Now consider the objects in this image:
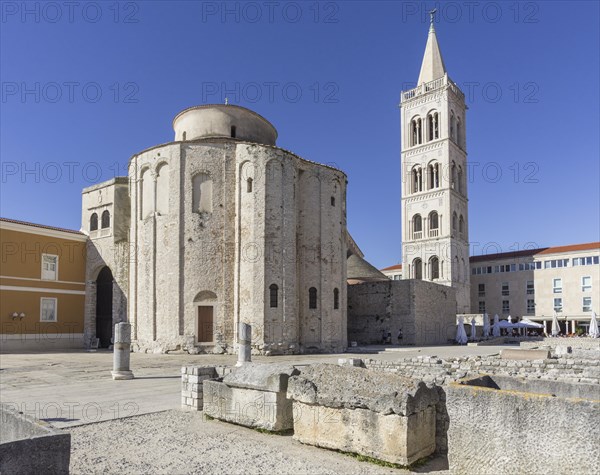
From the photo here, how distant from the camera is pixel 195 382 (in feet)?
31.3

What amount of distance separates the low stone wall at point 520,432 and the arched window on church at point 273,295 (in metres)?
19.5

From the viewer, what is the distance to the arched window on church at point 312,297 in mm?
27031

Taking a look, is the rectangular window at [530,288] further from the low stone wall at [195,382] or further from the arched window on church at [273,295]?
the low stone wall at [195,382]

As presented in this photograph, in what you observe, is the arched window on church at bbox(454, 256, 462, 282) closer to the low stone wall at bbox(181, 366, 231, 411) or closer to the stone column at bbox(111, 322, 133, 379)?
the stone column at bbox(111, 322, 133, 379)

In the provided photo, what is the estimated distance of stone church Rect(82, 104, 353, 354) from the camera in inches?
982

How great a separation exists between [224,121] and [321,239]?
29.2 feet

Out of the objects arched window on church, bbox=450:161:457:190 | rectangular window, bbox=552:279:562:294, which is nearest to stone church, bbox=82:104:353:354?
arched window on church, bbox=450:161:457:190

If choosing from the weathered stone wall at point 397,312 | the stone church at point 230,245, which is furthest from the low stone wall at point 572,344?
the stone church at point 230,245

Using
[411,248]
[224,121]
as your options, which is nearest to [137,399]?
[224,121]

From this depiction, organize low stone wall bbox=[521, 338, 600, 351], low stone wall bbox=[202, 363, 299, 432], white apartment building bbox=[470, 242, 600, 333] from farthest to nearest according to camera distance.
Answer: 1. white apartment building bbox=[470, 242, 600, 333]
2. low stone wall bbox=[521, 338, 600, 351]
3. low stone wall bbox=[202, 363, 299, 432]

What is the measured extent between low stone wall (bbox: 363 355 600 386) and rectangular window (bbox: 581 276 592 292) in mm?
49609

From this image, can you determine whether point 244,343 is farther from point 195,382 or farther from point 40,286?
point 40,286

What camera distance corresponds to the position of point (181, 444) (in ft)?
23.9

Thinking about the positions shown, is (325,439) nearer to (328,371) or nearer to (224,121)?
(328,371)
